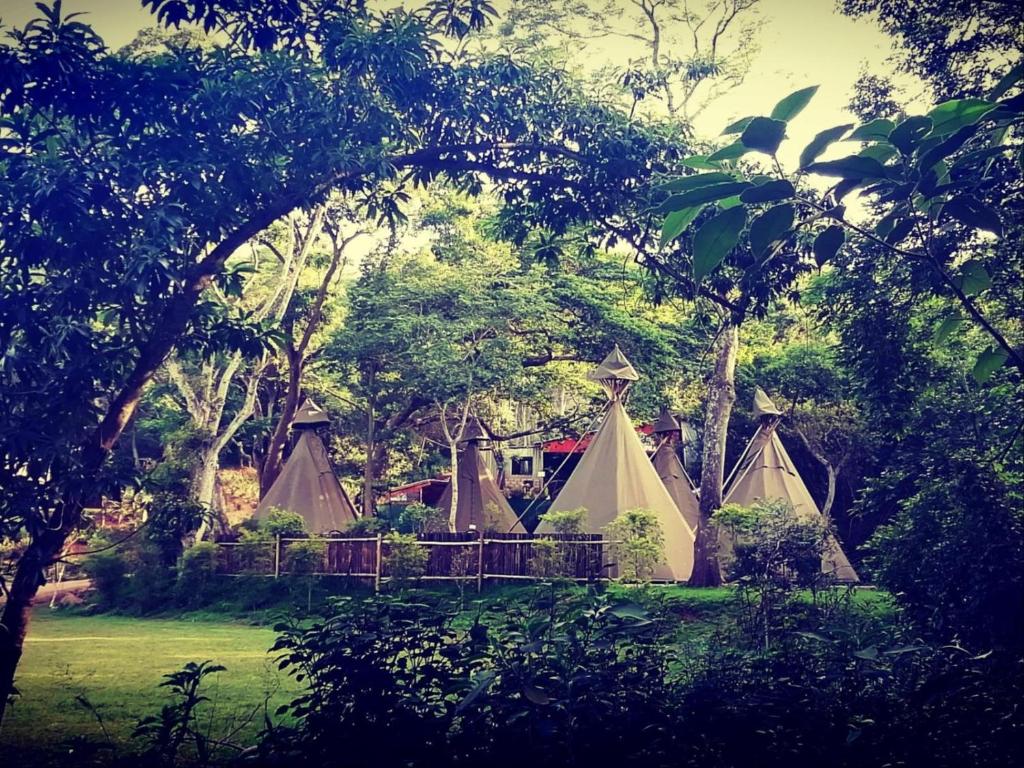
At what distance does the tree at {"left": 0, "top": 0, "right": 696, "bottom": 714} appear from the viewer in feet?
8.02

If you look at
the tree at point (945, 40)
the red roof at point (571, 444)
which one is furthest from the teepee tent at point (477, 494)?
the tree at point (945, 40)

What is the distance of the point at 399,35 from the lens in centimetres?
270

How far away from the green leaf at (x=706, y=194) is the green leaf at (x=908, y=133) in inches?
9.7

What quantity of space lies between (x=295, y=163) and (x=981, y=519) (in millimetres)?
2437

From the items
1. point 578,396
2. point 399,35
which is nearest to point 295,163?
point 399,35

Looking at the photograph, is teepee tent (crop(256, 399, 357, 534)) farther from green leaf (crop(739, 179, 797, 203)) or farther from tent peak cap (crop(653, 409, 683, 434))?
green leaf (crop(739, 179, 797, 203))

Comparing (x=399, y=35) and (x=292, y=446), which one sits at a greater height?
(x=399, y=35)

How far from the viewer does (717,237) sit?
0.77 m

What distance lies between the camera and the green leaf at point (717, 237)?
0.76m

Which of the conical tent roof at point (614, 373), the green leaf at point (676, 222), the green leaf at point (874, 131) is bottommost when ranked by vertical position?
the green leaf at point (676, 222)

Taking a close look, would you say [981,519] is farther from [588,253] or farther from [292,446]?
[292,446]

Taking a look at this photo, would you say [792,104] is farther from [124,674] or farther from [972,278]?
[124,674]

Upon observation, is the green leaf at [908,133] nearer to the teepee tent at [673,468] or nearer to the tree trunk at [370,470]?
the tree trunk at [370,470]

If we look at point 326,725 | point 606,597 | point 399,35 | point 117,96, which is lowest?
point 326,725
